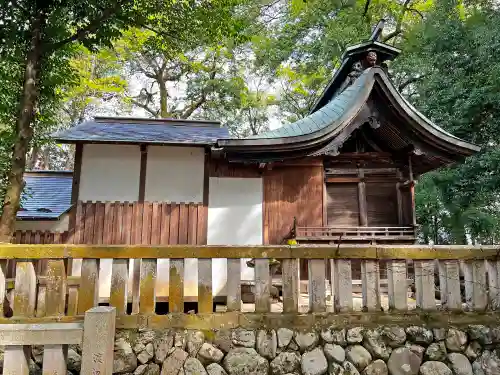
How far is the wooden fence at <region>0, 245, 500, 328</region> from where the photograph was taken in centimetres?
338

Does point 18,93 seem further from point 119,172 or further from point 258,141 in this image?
point 258,141

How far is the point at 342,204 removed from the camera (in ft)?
25.6

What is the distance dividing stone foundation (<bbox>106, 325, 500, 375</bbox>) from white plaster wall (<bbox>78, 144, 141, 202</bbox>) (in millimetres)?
4474

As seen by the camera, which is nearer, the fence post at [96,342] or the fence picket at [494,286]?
the fence post at [96,342]

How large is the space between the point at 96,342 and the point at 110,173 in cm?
506

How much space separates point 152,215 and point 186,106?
15443 mm

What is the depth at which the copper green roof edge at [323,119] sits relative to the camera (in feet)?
23.0

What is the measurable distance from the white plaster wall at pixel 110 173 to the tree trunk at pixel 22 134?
1618mm

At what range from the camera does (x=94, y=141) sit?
6.89m

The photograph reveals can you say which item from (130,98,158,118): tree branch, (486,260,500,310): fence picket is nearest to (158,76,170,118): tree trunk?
(130,98,158,118): tree branch

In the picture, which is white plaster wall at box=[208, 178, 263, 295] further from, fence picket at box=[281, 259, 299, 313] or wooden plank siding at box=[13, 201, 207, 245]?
fence picket at box=[281, 259, 299, 313]

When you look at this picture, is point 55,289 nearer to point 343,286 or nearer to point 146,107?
point 343,286

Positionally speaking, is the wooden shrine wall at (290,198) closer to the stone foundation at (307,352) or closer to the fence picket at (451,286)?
the fence picket at (451,286)

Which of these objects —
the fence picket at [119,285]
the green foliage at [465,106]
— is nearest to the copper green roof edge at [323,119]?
the fence picket at [119,285]
